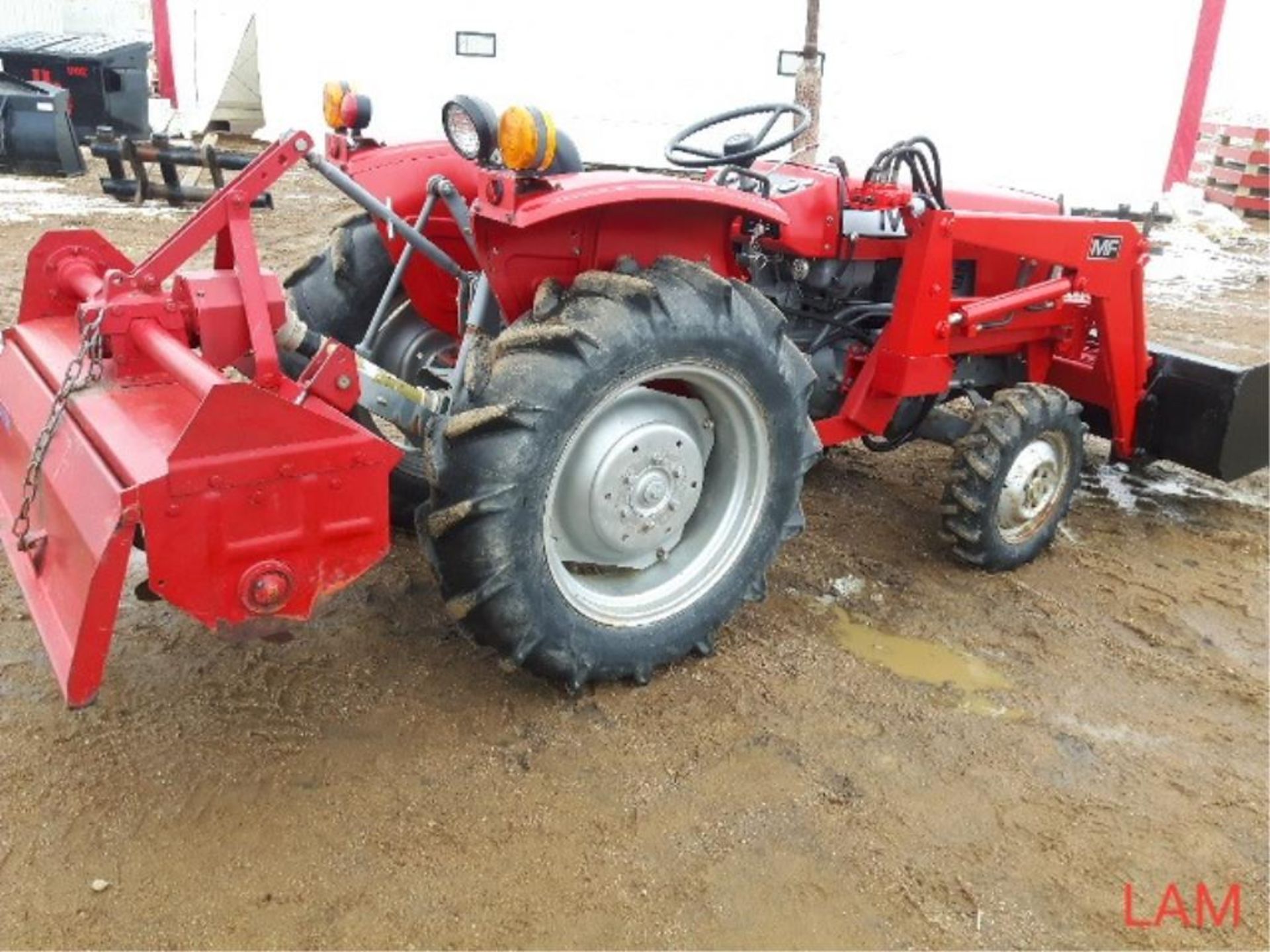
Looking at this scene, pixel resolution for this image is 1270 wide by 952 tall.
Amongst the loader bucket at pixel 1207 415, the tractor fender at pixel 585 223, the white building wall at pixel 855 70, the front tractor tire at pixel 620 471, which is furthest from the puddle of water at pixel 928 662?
the white building wall at pixel 855 70

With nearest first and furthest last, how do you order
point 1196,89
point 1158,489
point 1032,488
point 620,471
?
point 620,471 → point 1032,488 → point 1158,489 → point 1196,89

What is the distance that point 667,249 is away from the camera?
2.58 metres

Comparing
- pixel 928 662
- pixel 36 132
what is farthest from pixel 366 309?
pixel 36 132

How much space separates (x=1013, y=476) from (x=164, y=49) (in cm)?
1408

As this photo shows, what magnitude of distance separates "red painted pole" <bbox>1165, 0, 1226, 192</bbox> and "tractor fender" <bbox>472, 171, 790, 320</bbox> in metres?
10.9

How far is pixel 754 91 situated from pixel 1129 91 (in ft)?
13.0

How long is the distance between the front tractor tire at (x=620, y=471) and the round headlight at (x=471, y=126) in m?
0.35

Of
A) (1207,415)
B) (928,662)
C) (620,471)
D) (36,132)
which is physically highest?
(36,132)

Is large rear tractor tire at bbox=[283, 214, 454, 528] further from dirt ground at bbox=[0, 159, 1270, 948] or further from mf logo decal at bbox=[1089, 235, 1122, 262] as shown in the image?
mf logo decal at bbox=[1089, 235, 1122, 262]

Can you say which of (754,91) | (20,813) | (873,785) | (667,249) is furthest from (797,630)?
(754,91)

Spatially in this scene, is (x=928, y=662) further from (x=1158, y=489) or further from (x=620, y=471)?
(x=1158, y=489)

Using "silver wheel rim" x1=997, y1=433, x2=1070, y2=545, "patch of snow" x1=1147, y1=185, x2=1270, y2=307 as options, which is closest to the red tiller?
"silver wheel rim" x1=997, y1=433, x2=1070, y2=545

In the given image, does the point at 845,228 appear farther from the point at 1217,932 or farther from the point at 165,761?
the point at 165,761

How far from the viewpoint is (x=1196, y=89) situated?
11344mm
